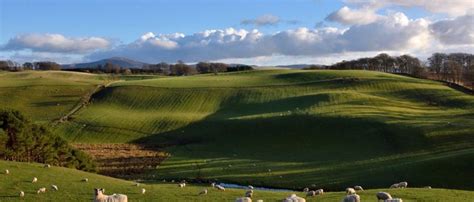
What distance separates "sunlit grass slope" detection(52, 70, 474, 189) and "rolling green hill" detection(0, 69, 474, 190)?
145 mm

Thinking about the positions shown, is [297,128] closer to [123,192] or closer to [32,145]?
[32,145]

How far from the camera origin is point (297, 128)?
7644 cm

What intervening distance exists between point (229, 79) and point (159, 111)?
114 feet

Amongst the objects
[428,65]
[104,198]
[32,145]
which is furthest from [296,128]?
[428,65]

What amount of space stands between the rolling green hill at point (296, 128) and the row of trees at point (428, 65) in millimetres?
30244

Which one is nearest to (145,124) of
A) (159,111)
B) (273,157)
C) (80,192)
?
(159,111)

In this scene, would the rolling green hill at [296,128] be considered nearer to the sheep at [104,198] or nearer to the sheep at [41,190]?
the sheep at [41,190]

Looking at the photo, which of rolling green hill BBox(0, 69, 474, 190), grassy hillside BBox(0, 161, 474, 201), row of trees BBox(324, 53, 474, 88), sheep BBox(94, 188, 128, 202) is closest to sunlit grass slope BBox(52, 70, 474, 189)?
rolling green hill BBox(0, 69, 474, 190)

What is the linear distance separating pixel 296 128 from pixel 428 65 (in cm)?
11034

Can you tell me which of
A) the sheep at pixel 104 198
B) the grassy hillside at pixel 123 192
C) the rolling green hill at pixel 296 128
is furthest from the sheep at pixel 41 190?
the rolling green hill at pixel 296 128

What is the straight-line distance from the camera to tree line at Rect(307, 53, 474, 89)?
149375 mm

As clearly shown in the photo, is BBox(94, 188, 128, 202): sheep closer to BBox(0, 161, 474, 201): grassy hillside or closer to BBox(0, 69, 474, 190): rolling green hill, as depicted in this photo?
BBox(0, 161, 474, 201): grassy hillside

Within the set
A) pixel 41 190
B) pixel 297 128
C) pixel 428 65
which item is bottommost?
pixel 297 128

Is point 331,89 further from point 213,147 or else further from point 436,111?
point 213,147
